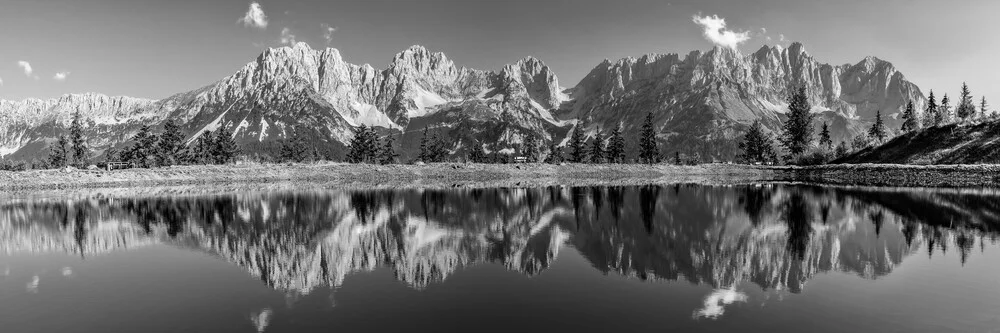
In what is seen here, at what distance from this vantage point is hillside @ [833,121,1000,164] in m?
96.8

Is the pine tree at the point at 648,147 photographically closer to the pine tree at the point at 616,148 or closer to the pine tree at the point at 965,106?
the pine tree at the point at 616,148

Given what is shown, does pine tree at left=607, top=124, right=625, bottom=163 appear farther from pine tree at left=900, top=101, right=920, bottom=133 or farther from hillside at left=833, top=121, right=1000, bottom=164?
pine tree at left=900, top=101, right=920, bottom=133

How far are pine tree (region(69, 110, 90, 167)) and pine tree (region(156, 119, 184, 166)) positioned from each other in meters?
15.7

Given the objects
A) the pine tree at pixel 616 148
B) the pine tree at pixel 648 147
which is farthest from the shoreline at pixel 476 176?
the pine tree at pixel 616 148

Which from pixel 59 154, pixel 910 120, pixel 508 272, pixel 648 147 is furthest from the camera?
pixel 648 147

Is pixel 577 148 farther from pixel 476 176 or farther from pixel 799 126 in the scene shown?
pixel 799 126

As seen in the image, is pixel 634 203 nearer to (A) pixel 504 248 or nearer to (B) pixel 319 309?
(A) pixel 504 248

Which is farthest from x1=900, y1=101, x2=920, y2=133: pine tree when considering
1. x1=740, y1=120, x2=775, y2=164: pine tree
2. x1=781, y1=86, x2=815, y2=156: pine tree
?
x1=740, y1=120, x2=775, y2=164: pine tree

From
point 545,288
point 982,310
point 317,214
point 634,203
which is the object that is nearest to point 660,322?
point 545,288

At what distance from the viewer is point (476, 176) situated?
12638cm

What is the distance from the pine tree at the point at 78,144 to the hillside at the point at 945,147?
182793 millimetres

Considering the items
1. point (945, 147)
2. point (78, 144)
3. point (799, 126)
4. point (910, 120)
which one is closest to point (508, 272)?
point (945, 147)

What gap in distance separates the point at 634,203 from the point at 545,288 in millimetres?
35519

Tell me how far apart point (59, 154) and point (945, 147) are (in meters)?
212
